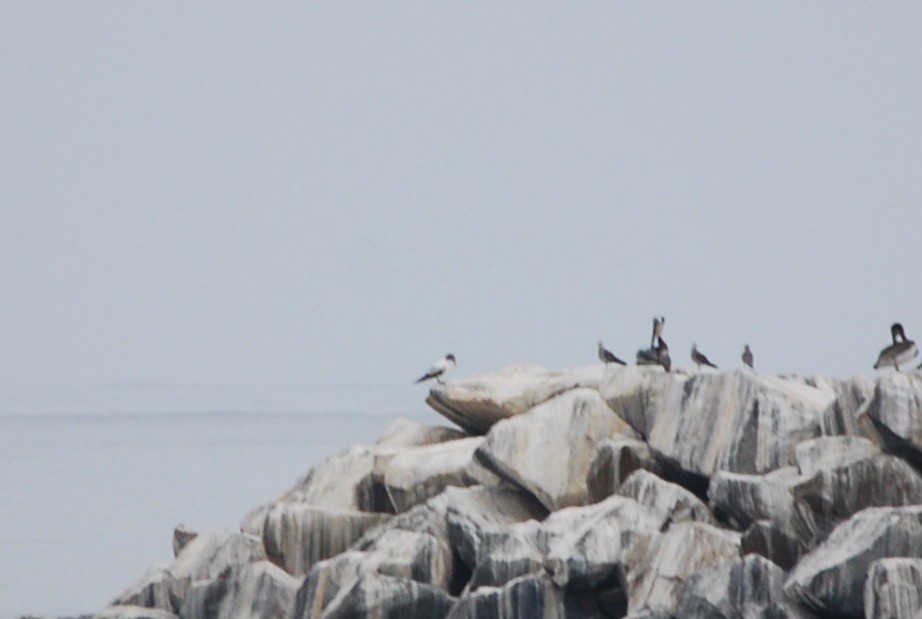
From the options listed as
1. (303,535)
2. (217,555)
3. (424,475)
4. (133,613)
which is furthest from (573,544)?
(133,613)

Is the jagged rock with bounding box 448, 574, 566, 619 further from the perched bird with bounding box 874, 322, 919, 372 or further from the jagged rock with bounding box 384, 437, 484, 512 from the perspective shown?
the perched bird with bounding box 874, 322, 919, 372

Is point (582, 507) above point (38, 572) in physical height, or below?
above

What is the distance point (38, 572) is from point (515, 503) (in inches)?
1627

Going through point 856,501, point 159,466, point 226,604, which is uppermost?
point 856,501

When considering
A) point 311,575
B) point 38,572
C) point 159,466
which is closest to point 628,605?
point 311,575

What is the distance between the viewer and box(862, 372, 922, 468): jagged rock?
2766 centimetres

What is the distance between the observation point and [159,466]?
115000mm

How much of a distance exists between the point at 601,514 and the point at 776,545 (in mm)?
2353

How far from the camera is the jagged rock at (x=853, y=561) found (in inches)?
1003

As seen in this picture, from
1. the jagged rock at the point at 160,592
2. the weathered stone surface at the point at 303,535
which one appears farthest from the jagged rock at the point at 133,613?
the weathered stone surface at the point at 303,535

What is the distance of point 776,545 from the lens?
90.3 feet

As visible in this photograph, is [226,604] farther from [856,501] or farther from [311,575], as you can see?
[856,501]

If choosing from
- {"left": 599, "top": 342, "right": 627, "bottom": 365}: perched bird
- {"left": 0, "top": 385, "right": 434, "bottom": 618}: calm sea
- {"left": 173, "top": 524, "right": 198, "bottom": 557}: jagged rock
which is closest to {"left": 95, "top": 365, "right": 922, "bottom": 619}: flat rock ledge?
{"left": 173, "top": 524, "right": 198, "bottom": 557}: jagged rock

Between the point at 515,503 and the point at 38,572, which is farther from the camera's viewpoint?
the point at 38,572
